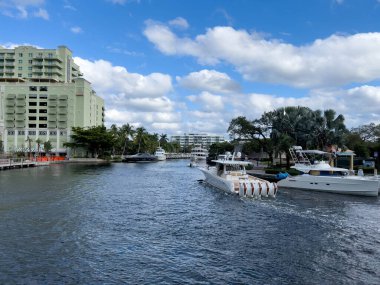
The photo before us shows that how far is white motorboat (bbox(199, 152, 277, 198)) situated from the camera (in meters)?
36.5

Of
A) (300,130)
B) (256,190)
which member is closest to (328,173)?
(256,190)

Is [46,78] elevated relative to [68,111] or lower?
elevated

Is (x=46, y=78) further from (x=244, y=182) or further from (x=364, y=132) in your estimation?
(x=244, y=182)

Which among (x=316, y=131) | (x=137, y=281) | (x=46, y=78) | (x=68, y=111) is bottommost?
(x=137, y=281)

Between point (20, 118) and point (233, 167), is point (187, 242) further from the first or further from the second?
point (20, 118)

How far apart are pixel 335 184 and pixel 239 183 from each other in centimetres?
1221

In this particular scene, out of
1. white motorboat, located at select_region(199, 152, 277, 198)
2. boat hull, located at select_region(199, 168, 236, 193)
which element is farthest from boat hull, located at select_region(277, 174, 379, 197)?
boat hull, located at select_region(199, 168, 236, 193)

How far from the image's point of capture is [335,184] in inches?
1620

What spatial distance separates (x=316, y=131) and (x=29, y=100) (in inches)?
5064

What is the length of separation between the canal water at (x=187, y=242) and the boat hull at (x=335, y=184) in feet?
18.2

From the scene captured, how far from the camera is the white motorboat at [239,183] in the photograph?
3653cm

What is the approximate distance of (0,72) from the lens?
556ft

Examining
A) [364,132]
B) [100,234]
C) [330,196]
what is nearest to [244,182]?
[330,196]

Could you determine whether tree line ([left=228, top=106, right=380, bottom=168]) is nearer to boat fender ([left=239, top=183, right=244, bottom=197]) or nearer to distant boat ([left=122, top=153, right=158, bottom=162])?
boat fender ([left=239, top=183, right=244, bottom=197])
